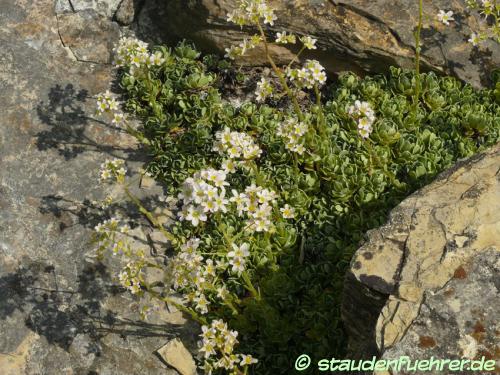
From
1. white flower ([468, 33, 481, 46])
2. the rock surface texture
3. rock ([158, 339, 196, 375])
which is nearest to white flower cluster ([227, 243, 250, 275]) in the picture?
the rock surface texture

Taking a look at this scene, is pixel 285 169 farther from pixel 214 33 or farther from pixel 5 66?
pixel 5 66

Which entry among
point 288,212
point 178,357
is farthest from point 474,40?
point 178,357

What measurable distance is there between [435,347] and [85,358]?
10.8ft

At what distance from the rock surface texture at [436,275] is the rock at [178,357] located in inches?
63.4

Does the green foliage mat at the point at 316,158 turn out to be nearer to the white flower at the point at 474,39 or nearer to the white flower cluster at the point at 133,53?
the white flower cluster at the point at 133,53

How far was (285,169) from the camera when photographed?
21.0 ft

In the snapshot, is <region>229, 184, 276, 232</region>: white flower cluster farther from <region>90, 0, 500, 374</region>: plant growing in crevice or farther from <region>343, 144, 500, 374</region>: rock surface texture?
<region>343, 144, 500, 374</region>: rock surface texture

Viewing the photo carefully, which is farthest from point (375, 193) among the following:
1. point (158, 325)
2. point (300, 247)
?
point (158, 325)

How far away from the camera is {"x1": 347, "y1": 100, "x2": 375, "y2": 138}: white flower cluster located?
5.68 metres

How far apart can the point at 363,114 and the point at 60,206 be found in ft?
10.4

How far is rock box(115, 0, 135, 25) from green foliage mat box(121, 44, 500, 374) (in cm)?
71

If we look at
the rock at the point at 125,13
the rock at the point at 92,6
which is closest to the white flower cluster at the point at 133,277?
the rock at the point at 125,13

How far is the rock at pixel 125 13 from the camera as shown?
7652 millimetres

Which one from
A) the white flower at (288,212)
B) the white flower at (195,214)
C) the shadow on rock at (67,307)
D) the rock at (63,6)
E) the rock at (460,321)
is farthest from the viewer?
the rock at (63,6)
